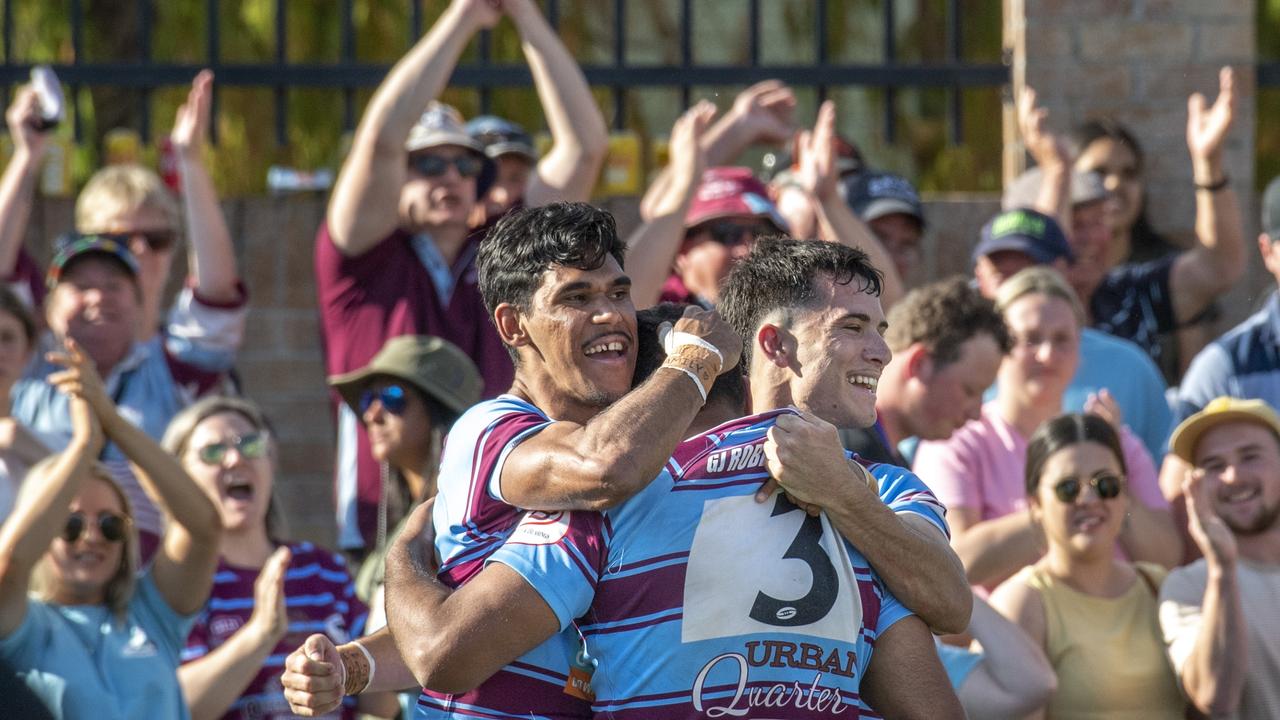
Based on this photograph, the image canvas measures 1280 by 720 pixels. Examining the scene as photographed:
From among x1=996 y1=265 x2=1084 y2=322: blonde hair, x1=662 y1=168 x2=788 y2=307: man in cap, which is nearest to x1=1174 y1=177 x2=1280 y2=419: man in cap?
x1=996 y1=265 x2=1084 y2=322: blonde hair

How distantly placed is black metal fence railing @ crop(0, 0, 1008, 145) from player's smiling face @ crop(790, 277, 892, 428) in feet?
13.2

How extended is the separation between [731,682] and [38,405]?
3489 mm

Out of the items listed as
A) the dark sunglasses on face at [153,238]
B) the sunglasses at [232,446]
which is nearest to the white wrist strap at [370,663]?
the sunglasses at [232,446]

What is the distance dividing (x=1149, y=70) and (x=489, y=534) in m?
4.77

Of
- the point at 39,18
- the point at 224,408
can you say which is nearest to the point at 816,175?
the point at 224,408

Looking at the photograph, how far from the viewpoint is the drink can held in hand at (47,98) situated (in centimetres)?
622

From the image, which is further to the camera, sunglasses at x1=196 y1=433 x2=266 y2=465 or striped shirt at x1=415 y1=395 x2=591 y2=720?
sunglasses at x1=196 y1=433 x2=266 y2=465

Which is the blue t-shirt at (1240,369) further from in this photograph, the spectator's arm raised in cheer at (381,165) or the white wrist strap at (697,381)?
the white wrist strap at (697,381)

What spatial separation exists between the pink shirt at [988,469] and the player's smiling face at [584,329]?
6.66 ft

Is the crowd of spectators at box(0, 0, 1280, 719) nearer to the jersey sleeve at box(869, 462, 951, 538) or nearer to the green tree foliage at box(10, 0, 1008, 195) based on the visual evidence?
the jersey sleeve at box(869, 462, 951, 538)

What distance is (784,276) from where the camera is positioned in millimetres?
3363

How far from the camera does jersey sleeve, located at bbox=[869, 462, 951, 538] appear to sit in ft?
10.8

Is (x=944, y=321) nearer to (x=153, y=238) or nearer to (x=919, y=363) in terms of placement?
(x=919, y=363)

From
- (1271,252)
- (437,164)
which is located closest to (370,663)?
(437,164)
